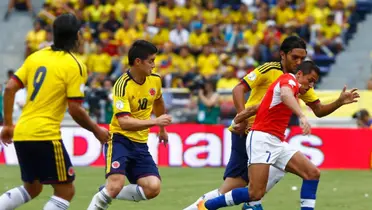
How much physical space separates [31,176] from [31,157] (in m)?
0.20

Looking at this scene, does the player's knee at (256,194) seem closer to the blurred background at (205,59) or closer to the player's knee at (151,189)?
the player's knee at (151,189)

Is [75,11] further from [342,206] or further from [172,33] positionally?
[342,206]

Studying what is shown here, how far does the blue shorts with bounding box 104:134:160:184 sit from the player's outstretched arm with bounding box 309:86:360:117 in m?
1.95

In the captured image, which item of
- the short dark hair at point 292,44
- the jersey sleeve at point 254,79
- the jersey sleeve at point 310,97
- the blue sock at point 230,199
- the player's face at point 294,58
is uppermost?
the short dark hair at point 292,44

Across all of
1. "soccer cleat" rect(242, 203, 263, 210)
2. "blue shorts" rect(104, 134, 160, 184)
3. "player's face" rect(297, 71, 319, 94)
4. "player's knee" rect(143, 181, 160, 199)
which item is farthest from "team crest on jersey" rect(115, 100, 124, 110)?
"player's face" rect(297, 71, 319, 94)

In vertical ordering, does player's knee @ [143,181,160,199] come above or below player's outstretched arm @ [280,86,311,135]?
below

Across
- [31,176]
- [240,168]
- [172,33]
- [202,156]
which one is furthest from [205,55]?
[31,176]

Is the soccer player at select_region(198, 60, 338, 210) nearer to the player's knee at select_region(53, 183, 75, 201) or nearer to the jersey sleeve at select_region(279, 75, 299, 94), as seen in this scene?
the jersey sleeve at select_region(279, 75, 299, 94)

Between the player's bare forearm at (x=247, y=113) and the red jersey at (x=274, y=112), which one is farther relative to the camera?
the player's bare forearm at (x=247, y=113)

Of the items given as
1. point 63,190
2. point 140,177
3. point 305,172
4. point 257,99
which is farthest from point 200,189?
point 63,190

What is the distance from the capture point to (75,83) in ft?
27.6

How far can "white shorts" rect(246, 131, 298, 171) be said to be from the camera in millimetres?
9562

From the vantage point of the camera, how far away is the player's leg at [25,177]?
851 cm

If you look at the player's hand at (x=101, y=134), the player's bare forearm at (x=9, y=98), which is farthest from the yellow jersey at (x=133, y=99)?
the player's bare forearm at (x=9, y=98)
